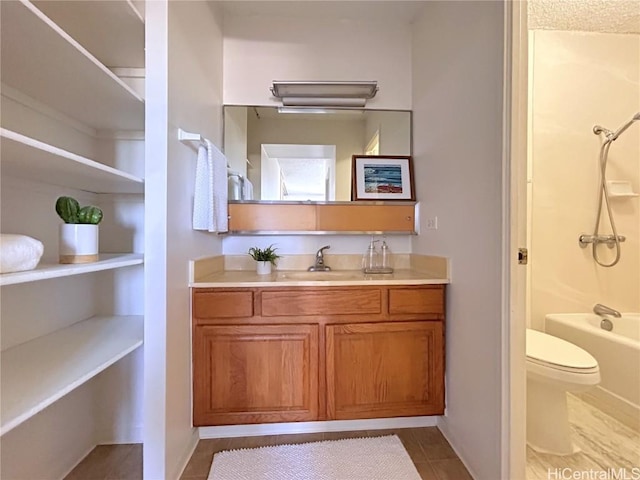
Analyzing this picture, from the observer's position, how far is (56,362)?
105cm

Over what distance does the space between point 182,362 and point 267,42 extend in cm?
210

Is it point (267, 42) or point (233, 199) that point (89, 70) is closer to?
point (233, 199)

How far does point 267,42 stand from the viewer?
211 centimetres

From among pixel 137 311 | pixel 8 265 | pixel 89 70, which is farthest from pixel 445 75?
pixel 137 311

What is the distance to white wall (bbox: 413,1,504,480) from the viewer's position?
125 cm

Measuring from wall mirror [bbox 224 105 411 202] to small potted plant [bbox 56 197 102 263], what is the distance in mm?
1012

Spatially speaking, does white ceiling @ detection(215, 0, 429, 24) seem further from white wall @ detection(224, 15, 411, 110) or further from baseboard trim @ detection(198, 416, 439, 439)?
baseboard trim @ detection(198, 416, 439, 439)

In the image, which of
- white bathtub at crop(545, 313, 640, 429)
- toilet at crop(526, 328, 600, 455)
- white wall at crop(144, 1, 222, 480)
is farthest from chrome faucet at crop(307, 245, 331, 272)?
white bathtub at crop(545, 313, 640, 429)

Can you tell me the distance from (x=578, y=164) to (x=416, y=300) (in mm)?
1741

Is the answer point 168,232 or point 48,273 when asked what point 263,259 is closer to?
point 168,232

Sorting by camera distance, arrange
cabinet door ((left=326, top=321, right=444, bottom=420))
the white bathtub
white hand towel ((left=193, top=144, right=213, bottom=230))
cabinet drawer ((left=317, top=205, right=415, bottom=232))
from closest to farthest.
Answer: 1. white hand towel ((left=193, top=144, right=213, bottom=230))
2. cabinet door ((left=326, top=321, right=444, bottom=420))
3. the white bathtub
4. cabinet drawer ((left=317, top=205, right=415, bottom=232))

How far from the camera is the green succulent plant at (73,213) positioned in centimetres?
110

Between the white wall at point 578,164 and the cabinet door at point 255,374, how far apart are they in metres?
1.82

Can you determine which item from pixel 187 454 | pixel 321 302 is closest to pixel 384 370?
pixel 321 302
